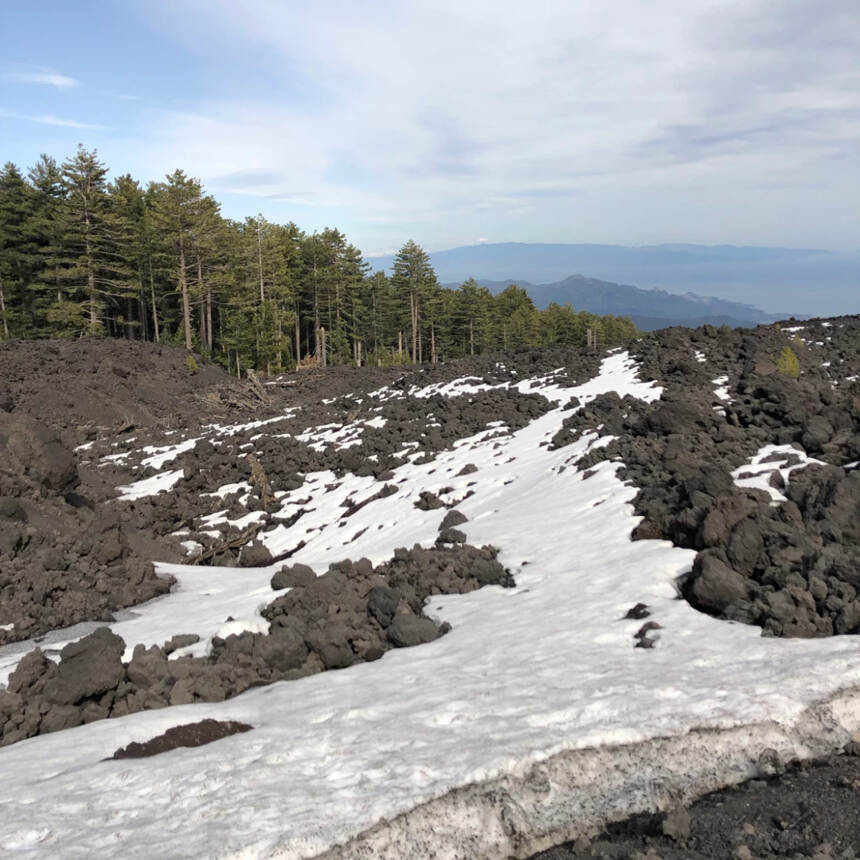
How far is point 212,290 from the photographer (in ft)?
168

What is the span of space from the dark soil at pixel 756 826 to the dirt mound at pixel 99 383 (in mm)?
25912

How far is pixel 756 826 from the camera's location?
3.06 metres

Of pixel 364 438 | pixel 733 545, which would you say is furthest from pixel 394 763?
pixel 364 438

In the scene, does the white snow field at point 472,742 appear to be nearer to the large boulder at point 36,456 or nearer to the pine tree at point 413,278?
the large boulder at point 36,456

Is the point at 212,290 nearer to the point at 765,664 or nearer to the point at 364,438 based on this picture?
the point at 364,438

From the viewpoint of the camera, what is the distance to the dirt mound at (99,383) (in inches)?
1053

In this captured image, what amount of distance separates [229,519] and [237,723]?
1057 cm

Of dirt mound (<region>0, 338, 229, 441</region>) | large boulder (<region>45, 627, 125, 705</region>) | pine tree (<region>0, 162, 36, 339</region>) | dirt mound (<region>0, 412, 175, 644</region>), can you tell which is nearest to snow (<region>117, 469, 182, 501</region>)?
dirt mound (<region>0, 412, 175, 644</region>)

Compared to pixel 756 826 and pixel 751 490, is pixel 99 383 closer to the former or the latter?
pixel 751 490

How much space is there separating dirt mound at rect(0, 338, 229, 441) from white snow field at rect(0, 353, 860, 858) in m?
23.3

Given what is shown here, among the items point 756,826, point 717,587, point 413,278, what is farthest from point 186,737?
point 413,278

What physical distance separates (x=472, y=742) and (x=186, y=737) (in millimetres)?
2177

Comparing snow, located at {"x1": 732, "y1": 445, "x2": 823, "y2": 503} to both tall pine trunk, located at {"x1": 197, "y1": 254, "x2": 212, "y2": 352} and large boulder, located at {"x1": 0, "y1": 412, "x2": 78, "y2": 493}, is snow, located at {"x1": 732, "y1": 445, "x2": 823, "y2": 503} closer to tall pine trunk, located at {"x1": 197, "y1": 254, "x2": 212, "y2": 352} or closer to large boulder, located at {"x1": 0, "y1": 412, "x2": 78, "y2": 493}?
large boulder, located at {"x1": 0, "y1": 412, "x2": 78, "y2": 493}

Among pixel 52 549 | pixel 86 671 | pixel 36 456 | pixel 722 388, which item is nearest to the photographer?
pixel 86 671
